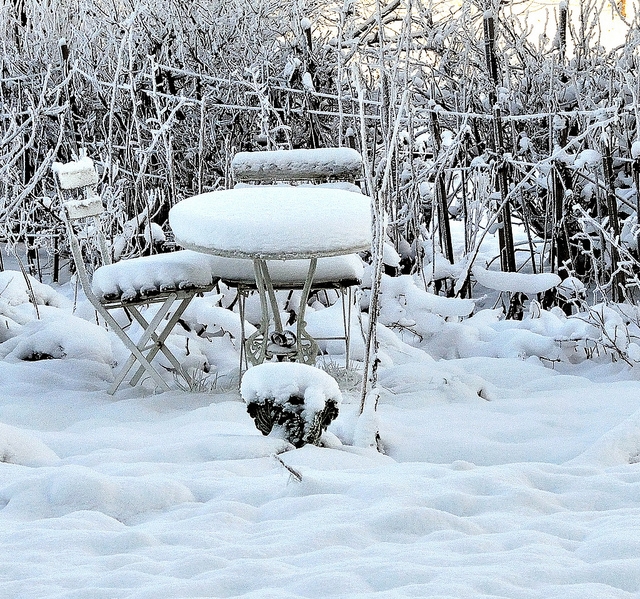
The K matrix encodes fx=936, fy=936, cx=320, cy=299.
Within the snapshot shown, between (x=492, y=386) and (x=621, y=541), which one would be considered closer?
(x=621, y=541)

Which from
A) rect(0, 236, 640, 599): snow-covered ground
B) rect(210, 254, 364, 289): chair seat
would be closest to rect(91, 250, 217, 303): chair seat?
rect(210, 254, 364, 289): chair seat

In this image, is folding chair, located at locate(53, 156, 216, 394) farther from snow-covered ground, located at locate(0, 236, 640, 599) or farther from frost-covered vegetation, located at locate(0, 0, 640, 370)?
frost-covered vegetation, located at locate(0, 0, 640, 370)

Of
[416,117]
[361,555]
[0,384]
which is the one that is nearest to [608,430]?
[361,555]

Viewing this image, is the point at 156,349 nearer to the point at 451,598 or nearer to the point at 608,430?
the point at 608,430

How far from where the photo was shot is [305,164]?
4.72 m

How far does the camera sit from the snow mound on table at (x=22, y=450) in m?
3.09

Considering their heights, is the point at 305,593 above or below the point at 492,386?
above

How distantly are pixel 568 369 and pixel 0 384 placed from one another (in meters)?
2.74

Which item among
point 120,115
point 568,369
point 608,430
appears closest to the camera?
point 608,430

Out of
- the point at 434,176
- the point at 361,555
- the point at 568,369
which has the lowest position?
the point at 568,369

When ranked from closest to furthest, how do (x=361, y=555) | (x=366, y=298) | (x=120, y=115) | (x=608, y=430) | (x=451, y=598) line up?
(x=451, y=598) → (x=361, y=555) → (x=608, y=430) → (x=366, y=298) → (x=120, y=115)

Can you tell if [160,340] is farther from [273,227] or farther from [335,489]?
[335,489]

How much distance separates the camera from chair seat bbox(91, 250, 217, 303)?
155 inches

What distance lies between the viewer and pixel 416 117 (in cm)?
610
